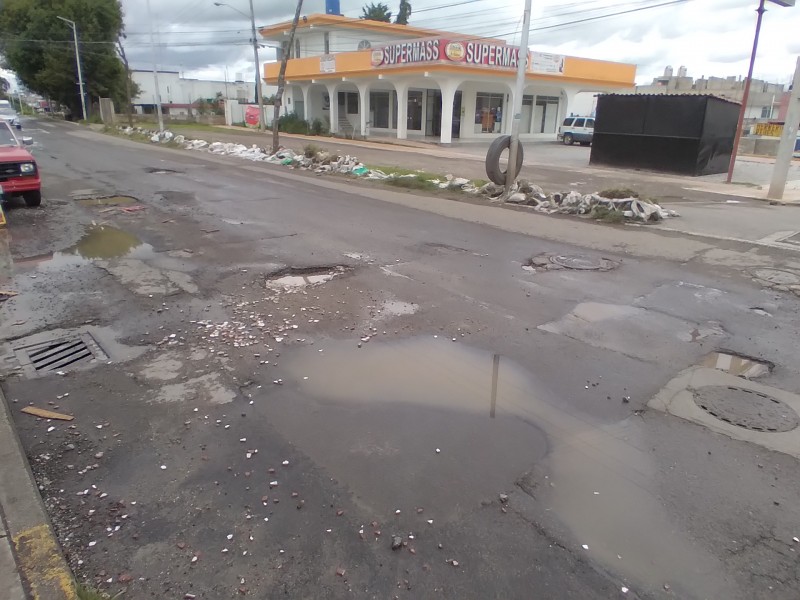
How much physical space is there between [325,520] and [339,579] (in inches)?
17.6

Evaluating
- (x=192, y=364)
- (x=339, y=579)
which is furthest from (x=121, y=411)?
(x=339, y=579)

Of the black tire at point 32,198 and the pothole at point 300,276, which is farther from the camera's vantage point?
the black tire at point 32,198

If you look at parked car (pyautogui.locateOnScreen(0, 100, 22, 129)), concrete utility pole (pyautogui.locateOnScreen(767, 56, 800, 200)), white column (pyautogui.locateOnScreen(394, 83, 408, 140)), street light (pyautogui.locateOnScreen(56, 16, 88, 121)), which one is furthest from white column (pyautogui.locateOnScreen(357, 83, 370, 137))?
street light (pyautogui.locateOnScreen(56, 16, 88, 121))

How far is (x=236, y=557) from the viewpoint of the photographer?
303 cm

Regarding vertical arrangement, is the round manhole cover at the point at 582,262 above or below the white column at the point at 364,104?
below

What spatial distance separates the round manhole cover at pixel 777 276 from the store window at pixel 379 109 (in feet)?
117

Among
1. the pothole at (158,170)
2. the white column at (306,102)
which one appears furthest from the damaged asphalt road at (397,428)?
the white column at (306,102)

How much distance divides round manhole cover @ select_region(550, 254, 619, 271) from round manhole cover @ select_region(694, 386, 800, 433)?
13.1 feet

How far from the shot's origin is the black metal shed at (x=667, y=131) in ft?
68.6

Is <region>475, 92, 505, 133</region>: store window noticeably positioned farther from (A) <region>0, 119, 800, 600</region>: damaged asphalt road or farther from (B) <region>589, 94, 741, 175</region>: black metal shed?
(A) <region>0, 119, 800, 600</region>: damaged asphalt road

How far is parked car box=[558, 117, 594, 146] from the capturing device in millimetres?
38812

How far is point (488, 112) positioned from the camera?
130 ft

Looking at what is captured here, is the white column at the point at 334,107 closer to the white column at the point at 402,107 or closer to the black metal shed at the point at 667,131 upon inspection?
the white column at the point at 402,107

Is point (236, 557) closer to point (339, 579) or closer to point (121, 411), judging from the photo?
point (339, 579)
